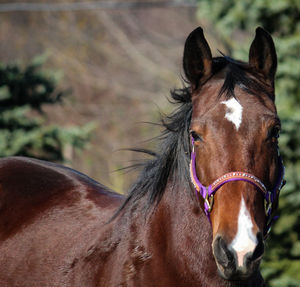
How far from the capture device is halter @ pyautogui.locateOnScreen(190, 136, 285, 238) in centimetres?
226

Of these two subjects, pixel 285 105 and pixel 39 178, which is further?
pixel 285 105

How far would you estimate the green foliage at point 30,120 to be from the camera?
842cm

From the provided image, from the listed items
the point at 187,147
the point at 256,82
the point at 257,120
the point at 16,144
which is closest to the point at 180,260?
the point at 187,147

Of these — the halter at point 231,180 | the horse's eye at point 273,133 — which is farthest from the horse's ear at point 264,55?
the halter at point 231,180

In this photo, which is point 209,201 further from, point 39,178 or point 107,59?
point 107,59

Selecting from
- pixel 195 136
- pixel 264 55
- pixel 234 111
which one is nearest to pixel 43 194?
pixel 195 136

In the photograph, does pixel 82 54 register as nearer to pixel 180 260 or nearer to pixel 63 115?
pixel 63 115

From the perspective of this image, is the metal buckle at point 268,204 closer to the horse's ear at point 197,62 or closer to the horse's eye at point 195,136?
the horse's eye at point 195,136

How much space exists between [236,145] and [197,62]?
1.97ft

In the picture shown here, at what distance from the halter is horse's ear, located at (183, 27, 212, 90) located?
1.19ft

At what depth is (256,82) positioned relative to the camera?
262 centimetres

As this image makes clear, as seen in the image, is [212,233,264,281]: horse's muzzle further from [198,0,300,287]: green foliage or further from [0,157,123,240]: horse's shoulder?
[198,0,300,287]: green foliage

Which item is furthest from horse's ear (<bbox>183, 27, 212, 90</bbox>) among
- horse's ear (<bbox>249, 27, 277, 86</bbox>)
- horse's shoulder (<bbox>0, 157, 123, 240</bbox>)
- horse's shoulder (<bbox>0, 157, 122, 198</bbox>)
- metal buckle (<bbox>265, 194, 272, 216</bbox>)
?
horse's shoulder (<bbox>0, 157, 122, 198</bbox>)

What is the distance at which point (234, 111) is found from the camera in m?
2.40
